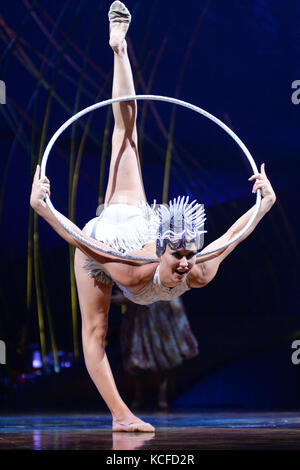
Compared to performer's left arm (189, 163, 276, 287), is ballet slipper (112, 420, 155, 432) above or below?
below

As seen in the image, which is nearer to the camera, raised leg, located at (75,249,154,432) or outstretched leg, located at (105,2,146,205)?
raised leg, located at (75,249,154,432)

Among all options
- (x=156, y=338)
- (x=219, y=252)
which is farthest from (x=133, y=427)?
(x=156, y=338)

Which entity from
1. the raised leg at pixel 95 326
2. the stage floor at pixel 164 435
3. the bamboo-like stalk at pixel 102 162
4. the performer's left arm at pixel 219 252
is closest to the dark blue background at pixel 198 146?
the bamboo-like stalk at pixel 102 162

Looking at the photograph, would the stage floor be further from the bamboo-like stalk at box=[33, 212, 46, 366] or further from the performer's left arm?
the bamboo-like stalk at box=[33, 212, 46, 366]

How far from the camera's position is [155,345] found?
5.93 m

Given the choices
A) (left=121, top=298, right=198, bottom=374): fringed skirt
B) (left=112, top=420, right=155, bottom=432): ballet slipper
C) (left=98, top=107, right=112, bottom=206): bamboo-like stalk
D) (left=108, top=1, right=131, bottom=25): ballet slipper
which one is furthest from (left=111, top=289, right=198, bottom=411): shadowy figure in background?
(left=108, top=1, right=131, bottom=25): ballet slipper

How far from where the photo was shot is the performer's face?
10.8 feet

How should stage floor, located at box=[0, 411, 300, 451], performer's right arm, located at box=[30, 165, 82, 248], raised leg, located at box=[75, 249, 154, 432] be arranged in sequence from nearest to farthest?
stage floor, located at box=[0, 411, 300, 451]
performer's right arm, located at box=[30, 165, 82, 248]
raised leg, located at box=[75, 249, 154, 432]

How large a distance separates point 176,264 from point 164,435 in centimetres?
76

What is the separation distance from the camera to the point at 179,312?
19.7ft

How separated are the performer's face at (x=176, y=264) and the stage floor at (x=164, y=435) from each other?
0.70 meters

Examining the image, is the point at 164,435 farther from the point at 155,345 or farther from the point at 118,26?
the point at 155,345

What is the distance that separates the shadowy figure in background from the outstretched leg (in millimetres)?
2054

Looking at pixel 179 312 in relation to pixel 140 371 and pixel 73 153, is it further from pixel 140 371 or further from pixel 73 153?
pixel 73 153
